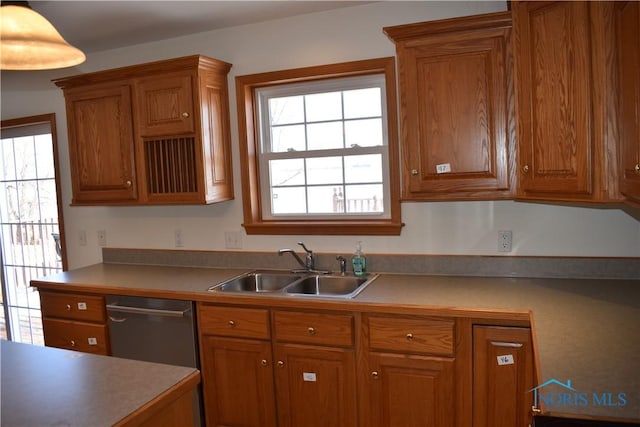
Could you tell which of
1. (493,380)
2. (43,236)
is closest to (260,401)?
(493,380)

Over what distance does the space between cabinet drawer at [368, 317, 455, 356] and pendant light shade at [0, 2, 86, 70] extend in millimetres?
1586

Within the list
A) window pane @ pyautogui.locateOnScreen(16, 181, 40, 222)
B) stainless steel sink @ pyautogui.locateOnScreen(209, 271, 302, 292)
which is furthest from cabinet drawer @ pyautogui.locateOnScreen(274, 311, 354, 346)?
window pane @ pyautogui.locateOnScreen(16, 181, 40, 222)

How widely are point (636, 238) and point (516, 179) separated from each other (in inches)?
28.1

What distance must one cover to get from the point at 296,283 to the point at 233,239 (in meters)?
0.69

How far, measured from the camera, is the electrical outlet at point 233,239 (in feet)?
10.4

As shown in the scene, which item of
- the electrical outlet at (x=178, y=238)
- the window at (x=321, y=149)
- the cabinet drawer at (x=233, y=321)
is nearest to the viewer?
the cabinet drawer at (x=233, y=321)

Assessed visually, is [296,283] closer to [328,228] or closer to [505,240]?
[328,228]

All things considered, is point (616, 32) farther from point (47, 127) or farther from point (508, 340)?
point (47, 127)

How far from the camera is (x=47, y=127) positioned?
377 cm

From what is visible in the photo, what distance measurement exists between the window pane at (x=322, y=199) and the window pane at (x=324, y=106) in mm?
432

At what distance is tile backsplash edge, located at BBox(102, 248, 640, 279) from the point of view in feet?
7.89

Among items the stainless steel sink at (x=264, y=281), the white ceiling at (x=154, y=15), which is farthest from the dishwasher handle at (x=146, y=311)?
the white ceiling at (x=154, y=15)

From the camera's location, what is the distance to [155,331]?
104 inches

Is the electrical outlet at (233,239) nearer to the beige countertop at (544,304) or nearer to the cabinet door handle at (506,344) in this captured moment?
the beige countertop at (544,304)
